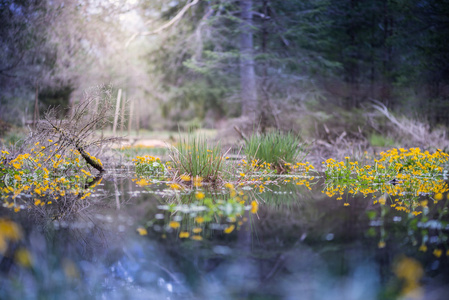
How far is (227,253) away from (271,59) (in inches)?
402

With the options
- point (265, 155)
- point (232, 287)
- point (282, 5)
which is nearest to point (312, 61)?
point (282, 5)

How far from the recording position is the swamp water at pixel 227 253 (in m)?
1.92

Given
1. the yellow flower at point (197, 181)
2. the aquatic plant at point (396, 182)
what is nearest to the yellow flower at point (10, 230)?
the yellow flower at point (197, 181)

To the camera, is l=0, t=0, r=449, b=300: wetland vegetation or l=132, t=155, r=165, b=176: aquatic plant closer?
l=0, t=0, r=449, b=300: wetland vegetation

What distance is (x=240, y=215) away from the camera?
350 cm

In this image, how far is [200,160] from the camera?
210 inches

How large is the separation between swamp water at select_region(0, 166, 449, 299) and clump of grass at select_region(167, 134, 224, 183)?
142cm

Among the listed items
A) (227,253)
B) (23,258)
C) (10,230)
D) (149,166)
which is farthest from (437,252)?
(149,166)

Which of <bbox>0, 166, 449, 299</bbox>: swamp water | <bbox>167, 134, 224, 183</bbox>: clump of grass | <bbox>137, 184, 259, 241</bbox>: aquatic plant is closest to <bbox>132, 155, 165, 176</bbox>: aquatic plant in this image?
<bbox>167, 134, 224, 183</bbox>: clump of grass

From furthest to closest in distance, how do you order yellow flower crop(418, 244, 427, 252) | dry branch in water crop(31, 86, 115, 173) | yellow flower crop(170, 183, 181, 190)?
dry branch in water crop(31, 86, 115, 173), yellow flower crop(170, 183, 181, 190), yellow flower crop(418, 244, 427, 252)

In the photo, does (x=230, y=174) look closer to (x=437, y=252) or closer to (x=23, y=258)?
(x=437, y=252)

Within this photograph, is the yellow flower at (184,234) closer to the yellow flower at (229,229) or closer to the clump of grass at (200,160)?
the yellow flower at (229,229)

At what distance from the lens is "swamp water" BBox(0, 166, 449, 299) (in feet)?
6.31

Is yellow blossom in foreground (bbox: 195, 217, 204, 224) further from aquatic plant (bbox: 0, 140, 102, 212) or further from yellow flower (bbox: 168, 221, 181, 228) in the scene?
aquatic plant (bbox: 0, 140, 102, 212)
